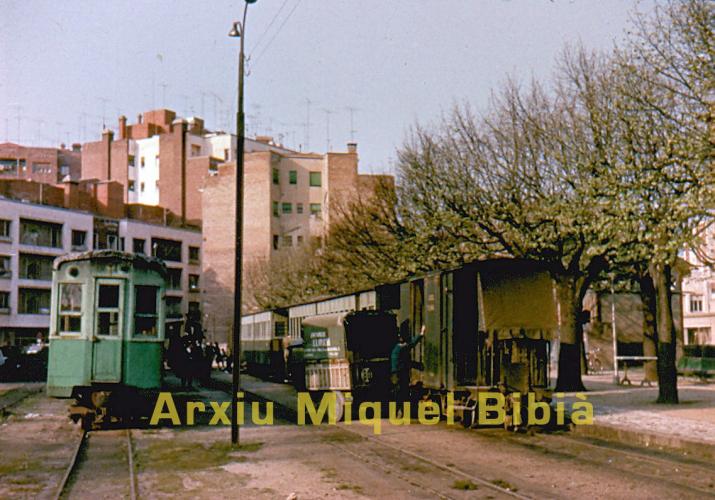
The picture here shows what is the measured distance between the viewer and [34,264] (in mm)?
67062

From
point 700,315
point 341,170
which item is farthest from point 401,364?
point 700,315

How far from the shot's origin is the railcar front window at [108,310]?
55.8 feet

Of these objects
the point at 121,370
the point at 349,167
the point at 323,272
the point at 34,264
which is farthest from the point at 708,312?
the point at 121,370

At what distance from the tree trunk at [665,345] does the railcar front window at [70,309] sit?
540 inches

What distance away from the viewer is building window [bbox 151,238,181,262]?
266 ft

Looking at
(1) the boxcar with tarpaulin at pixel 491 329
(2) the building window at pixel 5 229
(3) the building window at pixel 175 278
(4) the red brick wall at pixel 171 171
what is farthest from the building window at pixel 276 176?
(1) the boxcar with tarpaulin at pixel 491 329

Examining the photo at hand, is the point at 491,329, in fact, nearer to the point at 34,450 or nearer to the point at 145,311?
the point at 145,311

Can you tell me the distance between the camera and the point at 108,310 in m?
17.1

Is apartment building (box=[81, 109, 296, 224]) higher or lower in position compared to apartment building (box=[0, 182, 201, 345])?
higher

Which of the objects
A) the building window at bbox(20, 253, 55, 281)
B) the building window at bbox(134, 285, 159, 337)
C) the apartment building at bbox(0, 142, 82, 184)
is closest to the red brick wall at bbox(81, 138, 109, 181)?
the apartment building at bbox(0, 142, 82, 184)

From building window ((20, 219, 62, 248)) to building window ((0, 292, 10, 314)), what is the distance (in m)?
4.42

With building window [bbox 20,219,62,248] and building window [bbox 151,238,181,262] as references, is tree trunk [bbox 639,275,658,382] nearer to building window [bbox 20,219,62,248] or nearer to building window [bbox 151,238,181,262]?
building window [bbox 20,219,62,248]

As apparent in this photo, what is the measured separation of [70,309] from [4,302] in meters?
51.9

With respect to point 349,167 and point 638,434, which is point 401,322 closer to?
point 638,434
